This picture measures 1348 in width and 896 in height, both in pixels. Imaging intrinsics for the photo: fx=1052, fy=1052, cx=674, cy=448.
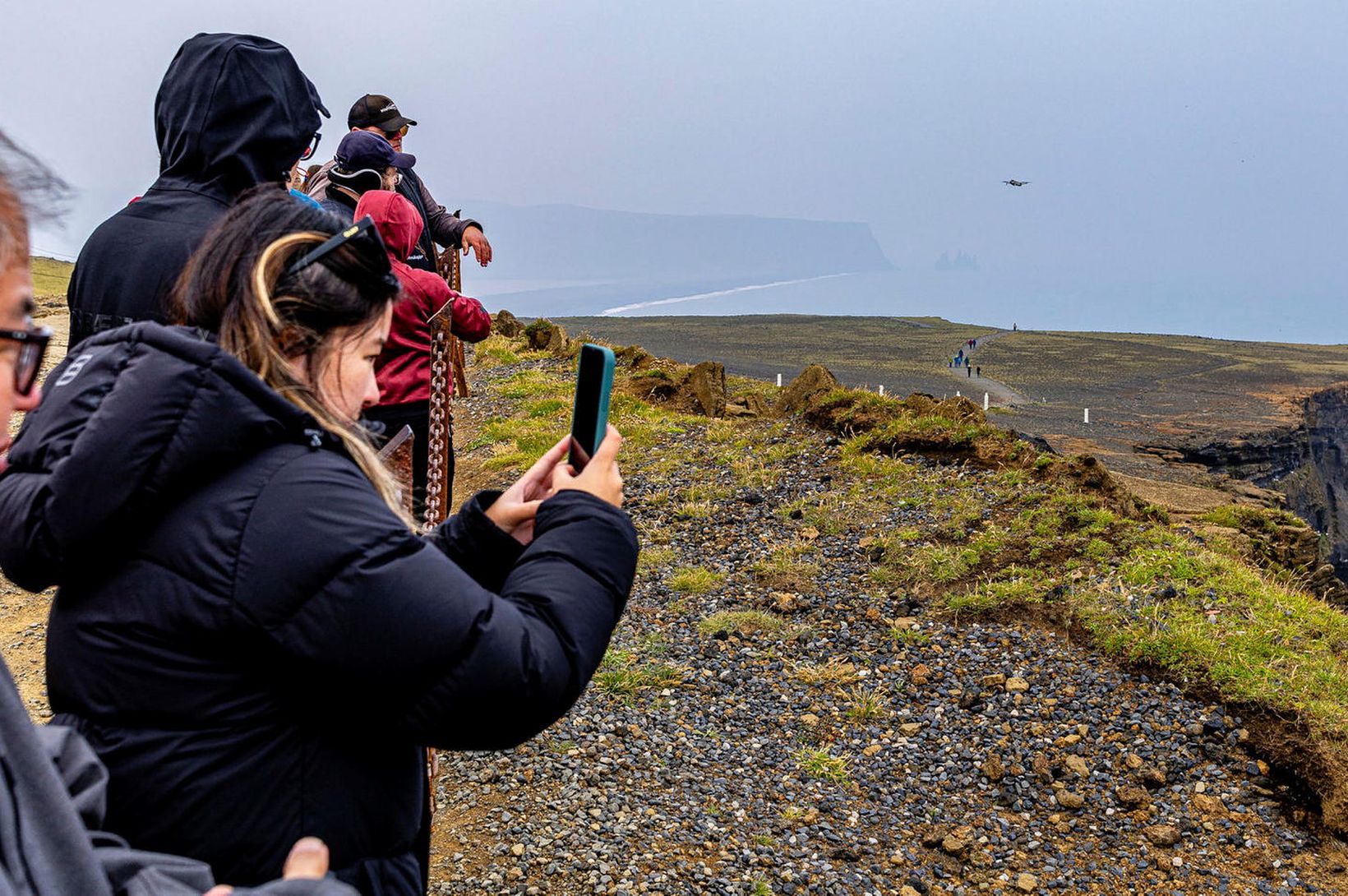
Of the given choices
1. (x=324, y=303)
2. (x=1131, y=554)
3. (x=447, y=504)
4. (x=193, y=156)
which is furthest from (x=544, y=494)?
(x=1131, y=554)

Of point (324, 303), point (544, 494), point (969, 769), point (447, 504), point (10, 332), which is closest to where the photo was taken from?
point (10, 332)

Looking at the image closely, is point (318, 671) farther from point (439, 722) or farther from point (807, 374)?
point (807, 374)

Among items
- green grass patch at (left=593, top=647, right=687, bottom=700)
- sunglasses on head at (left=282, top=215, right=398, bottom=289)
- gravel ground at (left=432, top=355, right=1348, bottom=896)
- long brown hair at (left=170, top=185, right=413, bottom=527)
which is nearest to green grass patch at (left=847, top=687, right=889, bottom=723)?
gravel ground at (left=432, top=355, right=1348, bottom=896)

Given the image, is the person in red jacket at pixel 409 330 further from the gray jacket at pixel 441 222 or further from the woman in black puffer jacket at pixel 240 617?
the woman in black puffer jacket at pixel 240 617

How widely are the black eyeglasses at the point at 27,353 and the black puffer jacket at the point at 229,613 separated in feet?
0.60

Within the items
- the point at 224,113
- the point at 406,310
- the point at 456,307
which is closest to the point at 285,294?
the point at 224,113

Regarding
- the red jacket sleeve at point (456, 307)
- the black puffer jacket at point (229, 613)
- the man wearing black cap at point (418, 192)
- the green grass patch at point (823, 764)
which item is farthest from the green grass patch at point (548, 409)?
the black puffer jacket at point (229, 613)

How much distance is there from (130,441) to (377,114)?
4.59m

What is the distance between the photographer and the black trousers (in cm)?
413

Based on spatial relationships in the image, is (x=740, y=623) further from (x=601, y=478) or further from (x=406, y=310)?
(x=601, y=478)

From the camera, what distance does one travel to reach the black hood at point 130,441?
1.31 metres

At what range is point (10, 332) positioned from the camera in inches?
43.3

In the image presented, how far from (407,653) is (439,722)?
11 centimetres

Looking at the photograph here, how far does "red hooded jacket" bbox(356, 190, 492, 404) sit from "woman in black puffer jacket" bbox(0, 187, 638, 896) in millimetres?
2615
